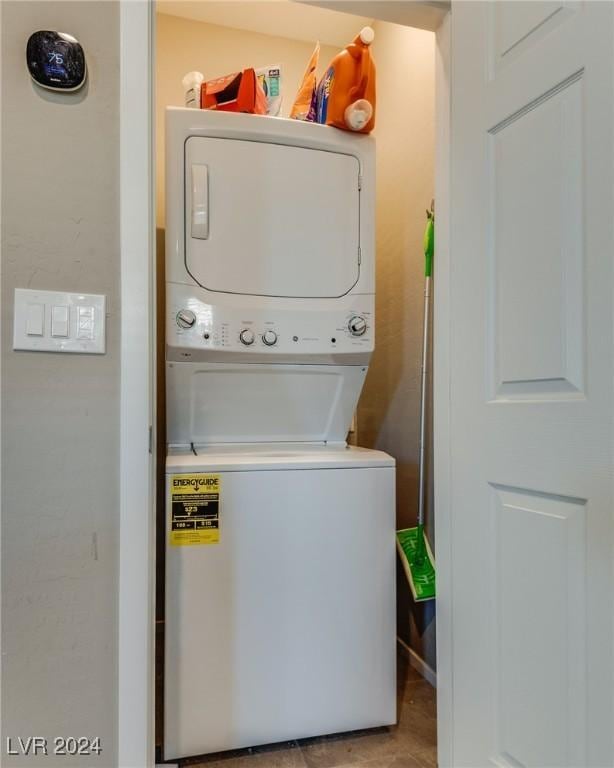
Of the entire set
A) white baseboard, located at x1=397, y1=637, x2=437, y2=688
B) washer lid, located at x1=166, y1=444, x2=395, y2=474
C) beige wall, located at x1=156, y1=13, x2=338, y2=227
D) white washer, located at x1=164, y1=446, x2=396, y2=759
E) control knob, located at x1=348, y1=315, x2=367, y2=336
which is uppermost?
beige wall, located at x1=156, y1=13, x2=338, y2=227

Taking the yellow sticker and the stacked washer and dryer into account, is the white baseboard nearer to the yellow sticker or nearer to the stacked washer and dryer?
the stacked washer and dryer

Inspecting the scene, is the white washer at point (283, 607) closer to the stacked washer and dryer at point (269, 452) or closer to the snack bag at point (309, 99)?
the stacked washer and dryer at point (269, 452)

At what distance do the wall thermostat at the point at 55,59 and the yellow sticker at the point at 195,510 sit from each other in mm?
958

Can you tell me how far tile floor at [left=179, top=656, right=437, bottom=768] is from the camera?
51.8 inches

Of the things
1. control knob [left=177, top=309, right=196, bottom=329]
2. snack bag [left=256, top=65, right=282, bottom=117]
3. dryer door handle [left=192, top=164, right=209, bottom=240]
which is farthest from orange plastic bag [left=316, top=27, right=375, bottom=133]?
control knob [left=177, top=309, right=196, bottom=329]

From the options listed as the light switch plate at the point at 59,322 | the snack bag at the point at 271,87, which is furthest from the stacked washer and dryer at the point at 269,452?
the light switch plate at the point at 59,322

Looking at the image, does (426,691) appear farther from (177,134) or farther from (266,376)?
(177,134)

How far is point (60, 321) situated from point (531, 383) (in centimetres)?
97

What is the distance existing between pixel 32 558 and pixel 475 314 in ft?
3.62

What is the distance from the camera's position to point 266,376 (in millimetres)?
1598

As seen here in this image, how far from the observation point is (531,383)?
0.95 m

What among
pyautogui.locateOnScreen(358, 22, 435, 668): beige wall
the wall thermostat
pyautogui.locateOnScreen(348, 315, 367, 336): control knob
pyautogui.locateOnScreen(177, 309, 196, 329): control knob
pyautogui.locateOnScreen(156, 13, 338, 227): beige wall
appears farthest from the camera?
pyautogui.locateOnScreen(156, 13, 338, 227): beige wall

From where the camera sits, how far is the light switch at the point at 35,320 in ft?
3.01

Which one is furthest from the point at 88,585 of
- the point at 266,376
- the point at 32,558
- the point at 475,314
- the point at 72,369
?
the point at 475,314
